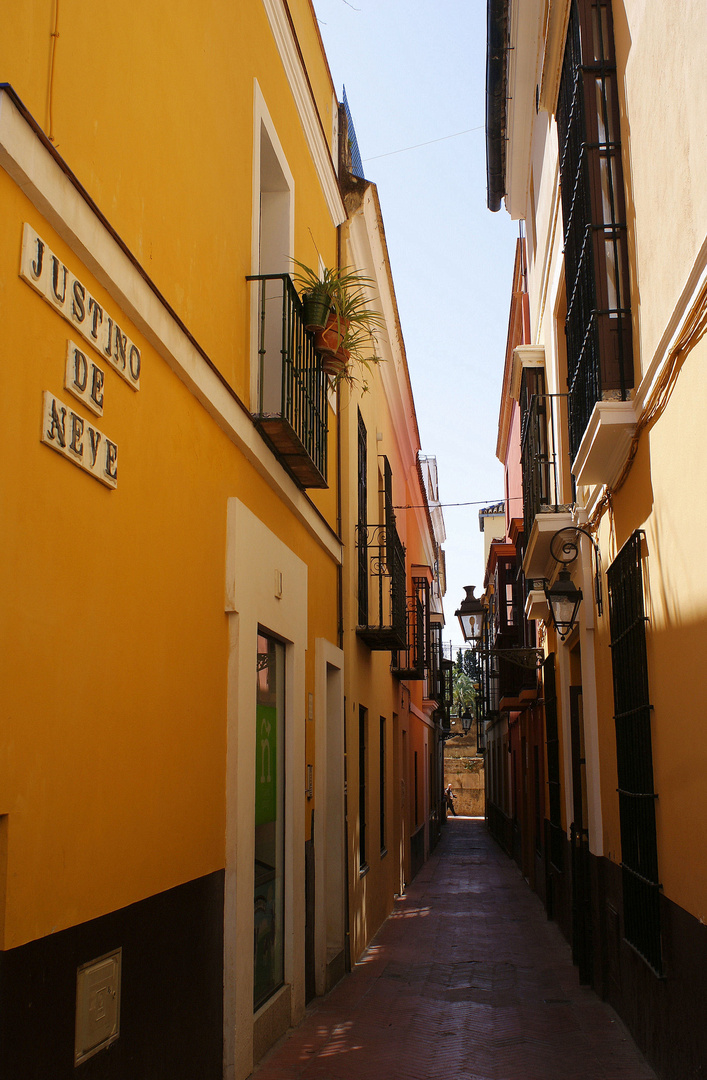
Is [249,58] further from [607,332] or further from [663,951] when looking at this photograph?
[663,951]

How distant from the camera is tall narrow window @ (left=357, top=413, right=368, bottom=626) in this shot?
10703 millimetres

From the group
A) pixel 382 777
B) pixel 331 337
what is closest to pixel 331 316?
pixel 331 337

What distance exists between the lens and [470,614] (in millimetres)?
12891

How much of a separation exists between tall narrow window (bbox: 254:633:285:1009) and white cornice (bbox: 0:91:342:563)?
1.41m

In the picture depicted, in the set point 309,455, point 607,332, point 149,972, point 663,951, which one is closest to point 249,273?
point 309,455

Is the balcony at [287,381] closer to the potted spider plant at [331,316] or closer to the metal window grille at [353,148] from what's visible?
the potted spider plant at [331,316]

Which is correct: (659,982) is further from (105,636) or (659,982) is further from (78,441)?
(78,441)

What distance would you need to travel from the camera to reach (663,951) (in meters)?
5.10

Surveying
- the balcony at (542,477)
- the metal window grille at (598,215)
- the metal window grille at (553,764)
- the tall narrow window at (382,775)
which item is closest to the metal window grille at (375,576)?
the balcony at (542,477)

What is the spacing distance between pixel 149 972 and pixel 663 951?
107 inches

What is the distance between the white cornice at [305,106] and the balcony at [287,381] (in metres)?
1.77

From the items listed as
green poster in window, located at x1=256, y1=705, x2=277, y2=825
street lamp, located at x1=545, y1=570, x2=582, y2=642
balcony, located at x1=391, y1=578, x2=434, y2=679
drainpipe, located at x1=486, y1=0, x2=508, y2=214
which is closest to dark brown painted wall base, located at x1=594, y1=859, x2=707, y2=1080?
street lamp, located at x1=545, y1=570, x2=582, y2=642

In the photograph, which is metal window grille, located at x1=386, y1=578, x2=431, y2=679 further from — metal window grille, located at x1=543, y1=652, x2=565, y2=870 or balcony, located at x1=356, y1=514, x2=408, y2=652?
metal window grille, located at x1=543, y1=652, x2=565, y2=870

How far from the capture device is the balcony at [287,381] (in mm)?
6062
